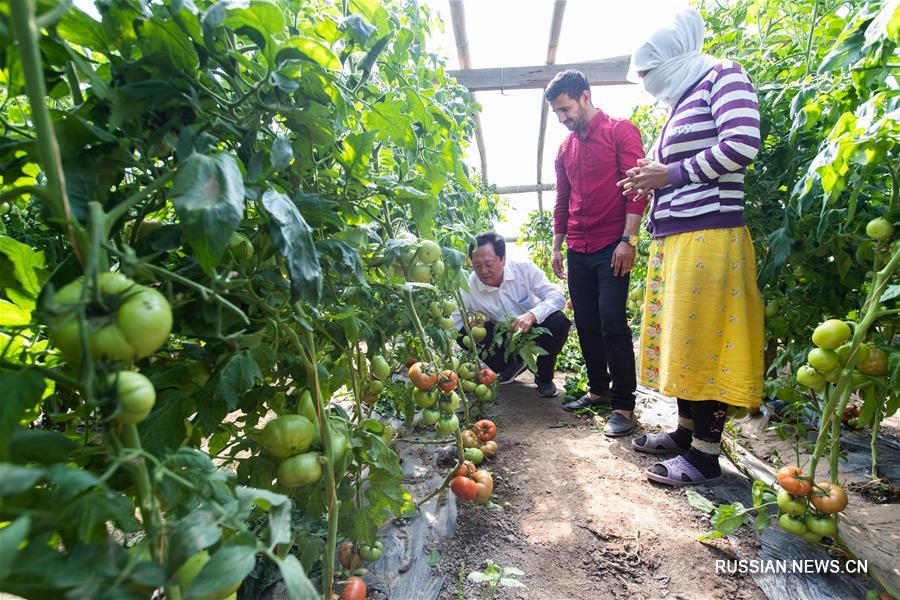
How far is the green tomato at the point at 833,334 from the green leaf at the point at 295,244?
1325 mm

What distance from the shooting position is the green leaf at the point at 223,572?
1.24ft

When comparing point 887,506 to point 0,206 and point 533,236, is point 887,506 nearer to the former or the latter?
point 0,206

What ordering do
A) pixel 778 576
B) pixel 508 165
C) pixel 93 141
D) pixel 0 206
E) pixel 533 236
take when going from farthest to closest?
pixel 508 165, pixel 533 236, pixel 778 576, pixel 93 141, pixel 0 206

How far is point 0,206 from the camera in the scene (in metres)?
0.46

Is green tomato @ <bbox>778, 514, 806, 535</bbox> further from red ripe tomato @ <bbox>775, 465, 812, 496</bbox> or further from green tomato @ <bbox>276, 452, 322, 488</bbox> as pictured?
green tomato @ <bbox>276, 452, 322, 488</bbox>

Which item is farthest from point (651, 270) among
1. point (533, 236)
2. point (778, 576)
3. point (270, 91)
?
point (533, 236)

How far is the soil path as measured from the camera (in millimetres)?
1354

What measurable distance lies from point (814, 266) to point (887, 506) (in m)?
0.87

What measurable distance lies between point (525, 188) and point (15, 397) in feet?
28.8

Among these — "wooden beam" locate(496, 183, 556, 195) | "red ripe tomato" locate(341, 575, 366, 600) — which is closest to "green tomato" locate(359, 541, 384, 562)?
"red ripe tomato" locate(341, 575, 366, 600)

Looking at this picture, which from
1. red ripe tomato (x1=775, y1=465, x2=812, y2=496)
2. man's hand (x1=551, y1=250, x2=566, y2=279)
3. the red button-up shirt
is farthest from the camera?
man's hand (x1=551, y1=250, x2=566, y2=279)

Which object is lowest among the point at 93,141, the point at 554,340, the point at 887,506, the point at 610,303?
the point at 887,506

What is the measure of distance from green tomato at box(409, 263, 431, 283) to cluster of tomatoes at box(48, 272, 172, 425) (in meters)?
0.88

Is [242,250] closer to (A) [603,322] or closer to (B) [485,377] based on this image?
(B) [485,377]
